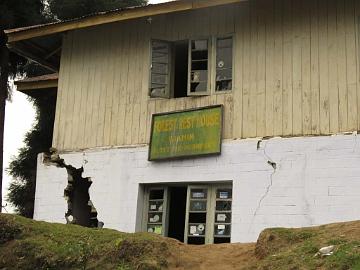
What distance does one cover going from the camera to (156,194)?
479 inches

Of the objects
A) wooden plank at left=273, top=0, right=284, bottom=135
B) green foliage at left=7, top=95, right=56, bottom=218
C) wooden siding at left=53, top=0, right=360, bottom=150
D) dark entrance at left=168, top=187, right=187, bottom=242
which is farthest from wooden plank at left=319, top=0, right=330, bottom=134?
green foliage at left=7, top=95, right=56, bottom=218

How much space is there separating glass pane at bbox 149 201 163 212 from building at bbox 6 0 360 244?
0.02 meters

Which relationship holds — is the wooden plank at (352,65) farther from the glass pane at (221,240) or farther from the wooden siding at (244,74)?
the glass pane at (221,240)

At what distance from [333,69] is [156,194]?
4266 millimetres

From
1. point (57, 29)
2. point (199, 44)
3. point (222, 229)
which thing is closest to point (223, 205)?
point (222, 229)

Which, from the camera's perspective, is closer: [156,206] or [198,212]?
[198,212]

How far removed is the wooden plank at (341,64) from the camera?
410 inches

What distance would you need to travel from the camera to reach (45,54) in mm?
15227

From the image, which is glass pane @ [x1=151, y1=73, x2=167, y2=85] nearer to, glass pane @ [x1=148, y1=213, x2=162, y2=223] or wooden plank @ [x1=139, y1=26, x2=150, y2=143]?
wooden plank @ [x1=139, y1=26, x2=150, y2=143]

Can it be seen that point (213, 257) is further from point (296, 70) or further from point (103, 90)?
point (103, 90)

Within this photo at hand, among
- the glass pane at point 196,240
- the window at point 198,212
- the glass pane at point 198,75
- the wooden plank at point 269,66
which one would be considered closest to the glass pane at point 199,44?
the glass pane at point 198,75

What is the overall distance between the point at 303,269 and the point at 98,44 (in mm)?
8285

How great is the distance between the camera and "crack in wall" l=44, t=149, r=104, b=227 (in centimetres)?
1307

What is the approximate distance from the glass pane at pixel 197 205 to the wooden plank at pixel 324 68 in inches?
105
